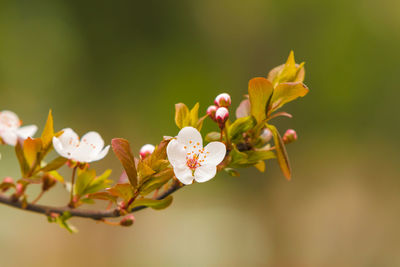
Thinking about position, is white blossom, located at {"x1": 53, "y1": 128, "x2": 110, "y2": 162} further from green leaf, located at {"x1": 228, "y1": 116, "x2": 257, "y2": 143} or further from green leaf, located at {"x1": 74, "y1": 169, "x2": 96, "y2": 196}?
green leaf, located at {"x1": 228, "y1": 116, "x2": 257, "y2": 143}

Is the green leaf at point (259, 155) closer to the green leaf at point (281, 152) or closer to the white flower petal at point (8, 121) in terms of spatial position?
the green leaf at point (281, 152)

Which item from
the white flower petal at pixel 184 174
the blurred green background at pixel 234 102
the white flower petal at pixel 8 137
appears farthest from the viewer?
the blurred green background at pixel 234 102

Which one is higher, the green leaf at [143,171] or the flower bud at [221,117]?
the flower bud at [221,117]

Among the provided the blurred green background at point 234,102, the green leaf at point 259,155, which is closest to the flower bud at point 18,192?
the green leaf at point 259,155

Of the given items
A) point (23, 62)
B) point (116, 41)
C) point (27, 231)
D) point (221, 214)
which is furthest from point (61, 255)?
point (116, 41)

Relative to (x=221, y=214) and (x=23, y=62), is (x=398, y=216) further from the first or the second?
(x=23, y=62)

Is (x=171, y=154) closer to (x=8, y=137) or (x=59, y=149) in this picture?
(x=59, y=149)

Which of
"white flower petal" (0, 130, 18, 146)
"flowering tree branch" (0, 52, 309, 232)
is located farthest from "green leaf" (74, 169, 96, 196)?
"white flower petal" (0, 130, 18, 146)
